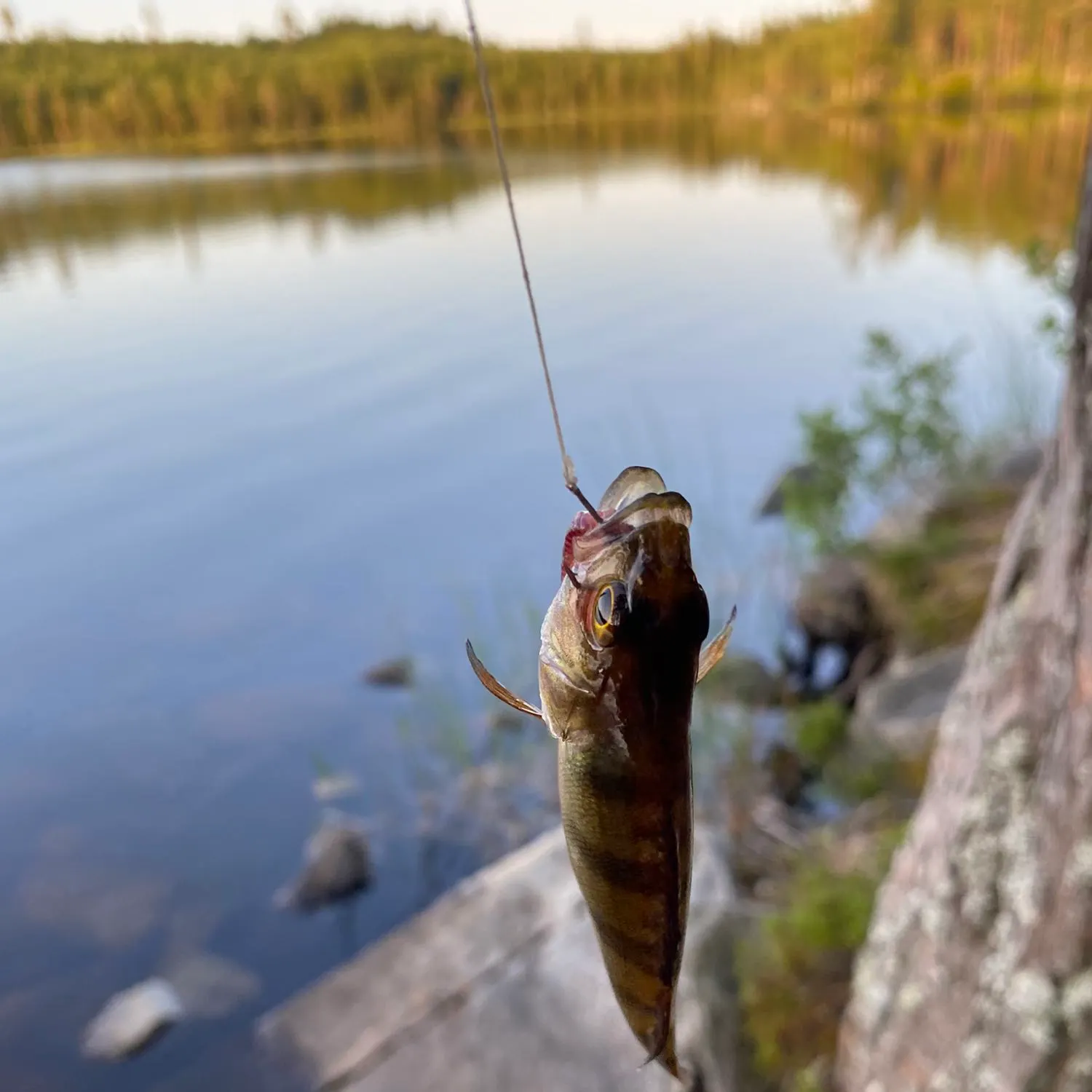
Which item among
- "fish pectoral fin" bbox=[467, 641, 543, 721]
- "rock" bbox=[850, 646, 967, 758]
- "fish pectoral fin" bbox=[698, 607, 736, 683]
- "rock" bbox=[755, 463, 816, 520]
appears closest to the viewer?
"fish pectoral fin" bbox=[467, 641, 543, 721]

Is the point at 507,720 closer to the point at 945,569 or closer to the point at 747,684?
the point at 747,684

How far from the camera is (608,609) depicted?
1.06m

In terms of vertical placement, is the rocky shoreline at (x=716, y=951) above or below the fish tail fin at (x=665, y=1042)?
below

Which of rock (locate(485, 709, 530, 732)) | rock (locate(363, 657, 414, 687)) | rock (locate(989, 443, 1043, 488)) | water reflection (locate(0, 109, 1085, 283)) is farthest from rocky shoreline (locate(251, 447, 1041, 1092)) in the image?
water reflection (locate(0, 109, 1085, 283))

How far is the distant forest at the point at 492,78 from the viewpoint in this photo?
1741cm

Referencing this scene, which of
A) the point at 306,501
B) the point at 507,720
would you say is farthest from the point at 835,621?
the point at 306,501

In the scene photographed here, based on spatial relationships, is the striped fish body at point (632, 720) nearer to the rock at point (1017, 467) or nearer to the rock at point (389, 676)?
the rock at point (389, 676)

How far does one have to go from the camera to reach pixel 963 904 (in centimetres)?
233

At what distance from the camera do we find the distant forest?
685 inches

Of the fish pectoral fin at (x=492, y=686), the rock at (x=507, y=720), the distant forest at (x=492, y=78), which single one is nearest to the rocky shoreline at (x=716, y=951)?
the rock at (x=507, y=720)

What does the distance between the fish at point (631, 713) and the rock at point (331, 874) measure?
471 centimetres

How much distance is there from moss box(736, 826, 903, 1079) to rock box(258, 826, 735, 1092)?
200mm

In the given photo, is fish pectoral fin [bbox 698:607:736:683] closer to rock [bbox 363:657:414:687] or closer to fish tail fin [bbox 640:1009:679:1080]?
fish tail fin [bbox 640:1009:679:1080]

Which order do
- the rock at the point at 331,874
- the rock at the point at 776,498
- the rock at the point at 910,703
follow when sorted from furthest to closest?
the rock at the point at 776,498 → the rock at the point at 331,874 → the rock at the point at 910,703
